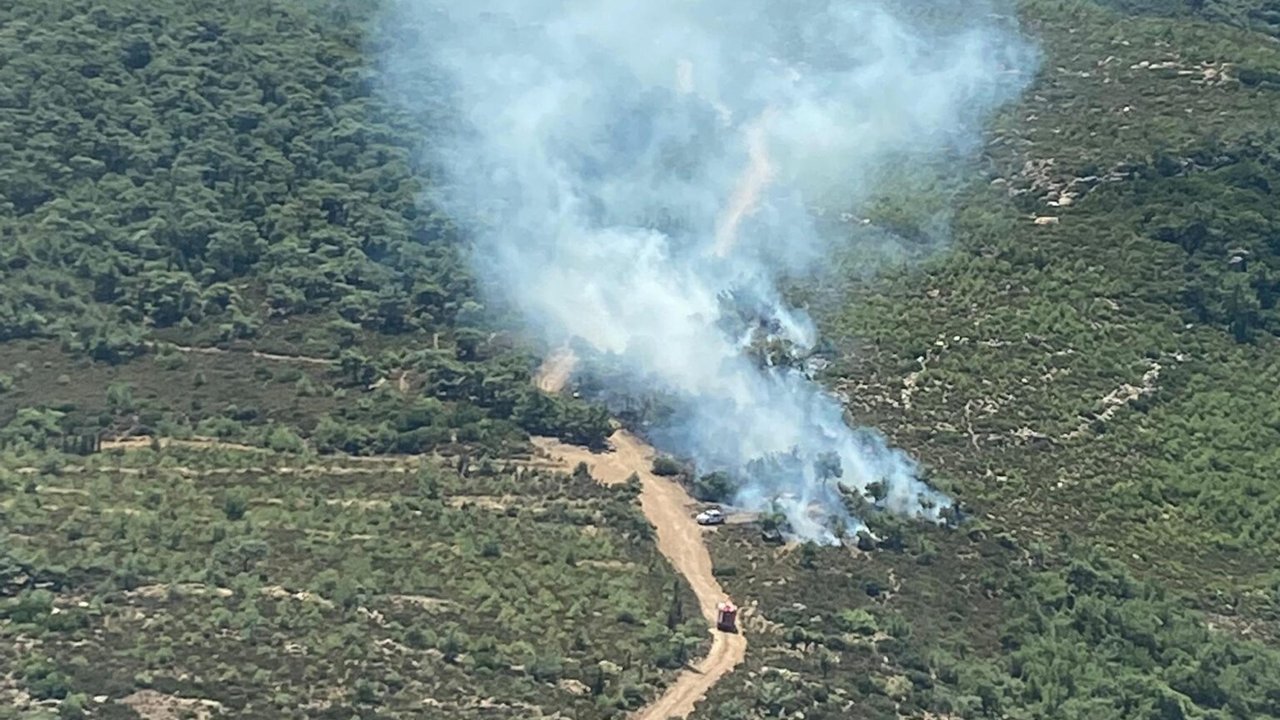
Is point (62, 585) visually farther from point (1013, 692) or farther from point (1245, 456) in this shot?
point (1245, 456)

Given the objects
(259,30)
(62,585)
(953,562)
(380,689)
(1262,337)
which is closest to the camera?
(380,689)

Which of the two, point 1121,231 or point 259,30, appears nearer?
point 1121,231

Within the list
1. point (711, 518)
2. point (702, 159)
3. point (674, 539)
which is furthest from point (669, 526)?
point (702, 159)

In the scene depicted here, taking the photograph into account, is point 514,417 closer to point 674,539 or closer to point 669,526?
point 669,526

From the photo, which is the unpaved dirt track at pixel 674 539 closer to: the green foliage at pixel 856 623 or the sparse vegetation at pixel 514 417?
the sparse vegetation at pixel 514 417

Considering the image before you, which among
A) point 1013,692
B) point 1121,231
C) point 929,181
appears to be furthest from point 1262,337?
point 1013,692

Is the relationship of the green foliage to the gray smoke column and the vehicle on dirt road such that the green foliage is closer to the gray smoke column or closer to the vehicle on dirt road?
the gray smoke column

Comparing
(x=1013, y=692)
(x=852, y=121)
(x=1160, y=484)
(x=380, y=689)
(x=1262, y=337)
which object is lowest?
(x=380, y=689)
